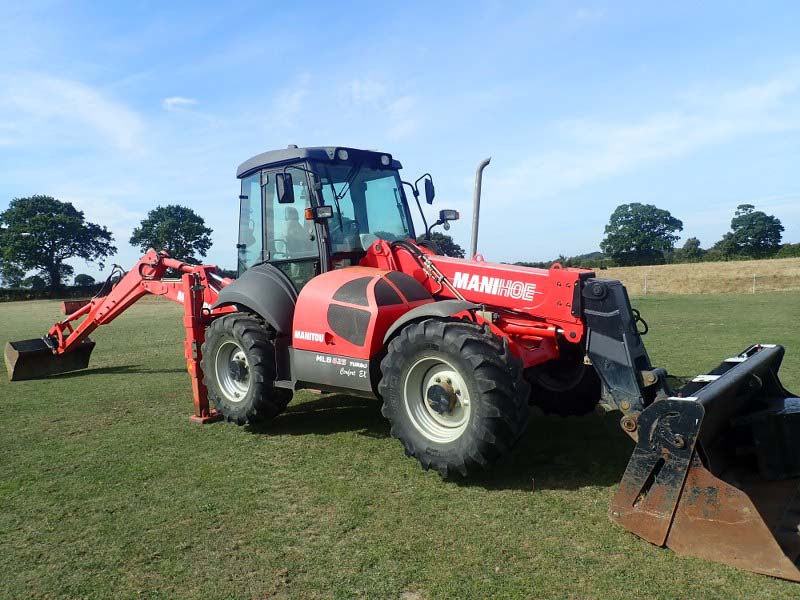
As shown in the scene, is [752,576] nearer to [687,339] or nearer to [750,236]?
[687,339]

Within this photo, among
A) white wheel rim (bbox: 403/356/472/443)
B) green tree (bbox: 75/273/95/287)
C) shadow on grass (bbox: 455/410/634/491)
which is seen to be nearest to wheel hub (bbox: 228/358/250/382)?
white wheel rim (bbox: 403/356/472/443)

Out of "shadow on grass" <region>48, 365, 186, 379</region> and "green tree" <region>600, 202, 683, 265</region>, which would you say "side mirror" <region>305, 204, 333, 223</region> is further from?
"green tree" <region>600, 202, 683, 265</region>

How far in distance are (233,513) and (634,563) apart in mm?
2757

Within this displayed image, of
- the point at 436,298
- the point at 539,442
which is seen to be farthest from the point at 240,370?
the point at 539,442

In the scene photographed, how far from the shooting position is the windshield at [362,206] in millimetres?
6543

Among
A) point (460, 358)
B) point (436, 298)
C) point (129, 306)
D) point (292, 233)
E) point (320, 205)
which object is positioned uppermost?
point (320, 205)

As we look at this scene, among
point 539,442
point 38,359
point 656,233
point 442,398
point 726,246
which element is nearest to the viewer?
point 442,398

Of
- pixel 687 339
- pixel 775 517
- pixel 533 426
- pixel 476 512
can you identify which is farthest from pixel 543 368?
pixel 687 339

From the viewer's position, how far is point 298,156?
6.52 metres

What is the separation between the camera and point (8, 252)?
6256 cm

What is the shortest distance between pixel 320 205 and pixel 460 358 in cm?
255

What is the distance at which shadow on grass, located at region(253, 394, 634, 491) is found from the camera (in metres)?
4.91

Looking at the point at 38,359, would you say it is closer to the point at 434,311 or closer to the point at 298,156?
the point at 298,156

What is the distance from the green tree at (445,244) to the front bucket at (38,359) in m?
7.61
